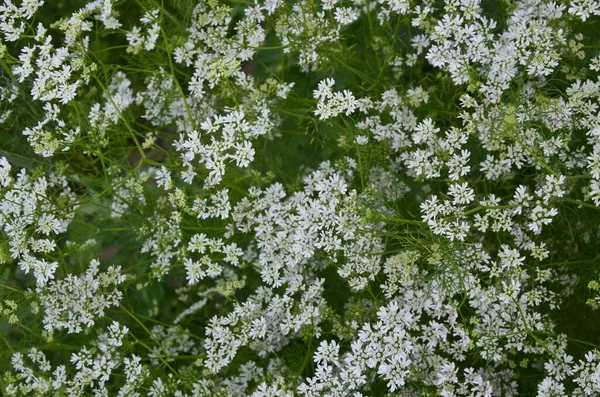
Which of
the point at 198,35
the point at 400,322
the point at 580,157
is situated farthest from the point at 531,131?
the point at 198,35

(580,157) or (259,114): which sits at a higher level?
(580,157)

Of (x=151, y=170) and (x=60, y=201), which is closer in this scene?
(x=60, y=201)

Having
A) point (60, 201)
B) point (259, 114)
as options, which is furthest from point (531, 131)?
point (60, 201)

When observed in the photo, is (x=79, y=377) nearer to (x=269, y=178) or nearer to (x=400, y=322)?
(x=269, y=178)

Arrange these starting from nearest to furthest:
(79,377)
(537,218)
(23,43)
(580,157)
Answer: (537,218), (580,157), (79,377), (23,43)

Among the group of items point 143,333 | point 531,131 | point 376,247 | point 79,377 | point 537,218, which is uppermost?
point 531,131

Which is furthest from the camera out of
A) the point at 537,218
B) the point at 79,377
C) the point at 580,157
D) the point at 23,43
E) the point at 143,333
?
the point at 23,43
